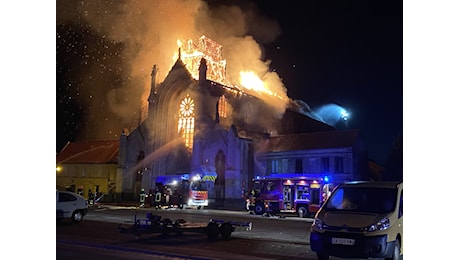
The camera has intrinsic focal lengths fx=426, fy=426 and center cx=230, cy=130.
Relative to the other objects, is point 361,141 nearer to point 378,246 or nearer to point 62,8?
point 62,8

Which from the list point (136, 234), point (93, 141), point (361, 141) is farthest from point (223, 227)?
point (93, 141)

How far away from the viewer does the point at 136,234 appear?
1256 cm

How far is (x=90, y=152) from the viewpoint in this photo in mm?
51781

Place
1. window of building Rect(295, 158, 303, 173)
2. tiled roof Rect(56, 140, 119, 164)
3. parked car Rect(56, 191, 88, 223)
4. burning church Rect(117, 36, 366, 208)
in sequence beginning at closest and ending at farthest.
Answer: parked car Rect(56, 191, 88, 223), window of building Rect(295, 158, 303, 173), burning church Rect(117, 36, 366, 208), tiled roof Rect(56, 140, 119, 164)

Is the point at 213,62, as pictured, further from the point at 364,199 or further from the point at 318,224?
the point at 318,224

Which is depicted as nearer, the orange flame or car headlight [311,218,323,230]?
car headlight [311,218,323,230]

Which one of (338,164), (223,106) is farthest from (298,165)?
(223,106)

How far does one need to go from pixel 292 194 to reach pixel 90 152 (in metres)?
33.5

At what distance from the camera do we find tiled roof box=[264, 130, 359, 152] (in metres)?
32.2

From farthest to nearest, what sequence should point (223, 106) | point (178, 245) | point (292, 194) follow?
1. point (223, 106)
2. point (292, 194)
3. point (178, 245)

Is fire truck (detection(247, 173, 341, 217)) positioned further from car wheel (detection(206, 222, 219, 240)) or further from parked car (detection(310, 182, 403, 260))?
parked car (detection(310, 182, 403, 260))

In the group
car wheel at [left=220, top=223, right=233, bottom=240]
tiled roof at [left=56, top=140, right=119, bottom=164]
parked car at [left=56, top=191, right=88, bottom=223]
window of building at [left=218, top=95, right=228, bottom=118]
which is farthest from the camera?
tiled roof at [left=56, top=140, right=119, bottom=164]

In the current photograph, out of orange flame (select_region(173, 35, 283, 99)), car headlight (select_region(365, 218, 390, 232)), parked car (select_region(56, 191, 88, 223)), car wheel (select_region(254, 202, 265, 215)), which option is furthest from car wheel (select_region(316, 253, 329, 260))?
orange flame (select_region(173, 35, 283, 99))

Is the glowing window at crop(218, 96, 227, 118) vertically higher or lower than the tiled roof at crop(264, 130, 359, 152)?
higher
